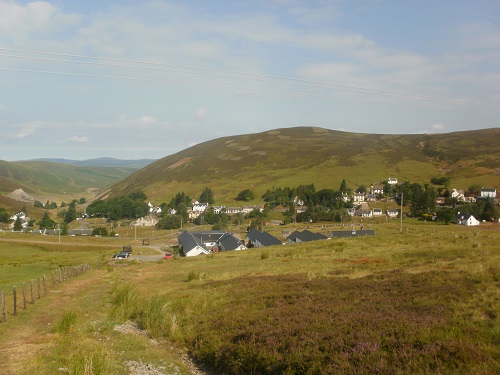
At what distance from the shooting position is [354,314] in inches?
534

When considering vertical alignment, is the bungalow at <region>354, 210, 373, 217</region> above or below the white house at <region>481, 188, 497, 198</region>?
below

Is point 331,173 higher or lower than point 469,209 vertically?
higher

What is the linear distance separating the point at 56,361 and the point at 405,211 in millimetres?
130998

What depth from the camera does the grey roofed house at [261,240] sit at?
7775cm

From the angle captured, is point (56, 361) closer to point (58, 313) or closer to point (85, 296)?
point (58, 313)

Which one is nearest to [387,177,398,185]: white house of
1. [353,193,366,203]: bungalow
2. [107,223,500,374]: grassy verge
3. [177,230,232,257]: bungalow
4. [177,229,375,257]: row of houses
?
[353,193,366,203]: bungalow

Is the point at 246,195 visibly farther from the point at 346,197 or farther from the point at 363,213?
the point at 363,213

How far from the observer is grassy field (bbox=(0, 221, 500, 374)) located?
986 centimetres

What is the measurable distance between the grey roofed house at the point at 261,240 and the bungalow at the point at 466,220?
5507 cm

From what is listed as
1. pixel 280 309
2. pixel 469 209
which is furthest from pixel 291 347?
pixel 469 209

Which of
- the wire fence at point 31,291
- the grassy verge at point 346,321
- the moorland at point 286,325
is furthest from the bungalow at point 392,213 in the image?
the grassy verge at point 346,321

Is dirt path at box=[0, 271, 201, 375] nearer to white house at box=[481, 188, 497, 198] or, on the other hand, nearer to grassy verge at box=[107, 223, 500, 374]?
grassy verge at box=[107, 223, 500, 374]

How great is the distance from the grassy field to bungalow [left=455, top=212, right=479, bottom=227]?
8958cm

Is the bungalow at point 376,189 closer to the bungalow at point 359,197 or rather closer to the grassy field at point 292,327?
the bungalow at point 359,197
